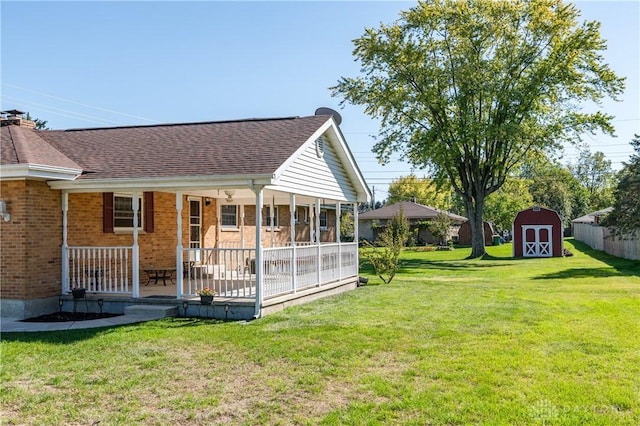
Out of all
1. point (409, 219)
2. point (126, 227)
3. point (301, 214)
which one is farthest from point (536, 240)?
point (126, 227)

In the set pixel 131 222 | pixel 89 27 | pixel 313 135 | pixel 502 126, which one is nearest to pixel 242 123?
pixel 313 135

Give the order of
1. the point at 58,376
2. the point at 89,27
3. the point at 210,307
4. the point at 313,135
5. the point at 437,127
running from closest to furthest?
1. the point at 58,376
2. the point at 210,307
3. the point at 313,135
4. the point at 89,27
5. the point at 437,127

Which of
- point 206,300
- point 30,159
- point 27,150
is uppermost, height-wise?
point 27,150

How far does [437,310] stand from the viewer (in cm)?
1175

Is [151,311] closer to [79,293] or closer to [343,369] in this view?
[79,293]

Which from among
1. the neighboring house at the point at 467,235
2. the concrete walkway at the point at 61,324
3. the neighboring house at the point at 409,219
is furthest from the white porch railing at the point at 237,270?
the neighboring house at the point at 467,235

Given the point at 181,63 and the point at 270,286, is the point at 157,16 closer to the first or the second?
the point at 181,63

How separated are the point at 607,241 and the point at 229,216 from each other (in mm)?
28261

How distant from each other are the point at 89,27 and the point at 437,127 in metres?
23.2

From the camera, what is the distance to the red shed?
35594 mm

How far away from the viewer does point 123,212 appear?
13.8 meters

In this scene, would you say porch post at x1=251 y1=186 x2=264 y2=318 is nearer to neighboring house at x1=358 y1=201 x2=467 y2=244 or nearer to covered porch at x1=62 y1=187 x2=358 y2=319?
covered porch at x1=62 y1=187 x2=358 y2=319

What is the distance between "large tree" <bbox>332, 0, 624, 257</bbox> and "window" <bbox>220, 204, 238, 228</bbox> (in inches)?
689

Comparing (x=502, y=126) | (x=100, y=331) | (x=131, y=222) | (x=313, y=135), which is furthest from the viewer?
(x=502, y=126)
